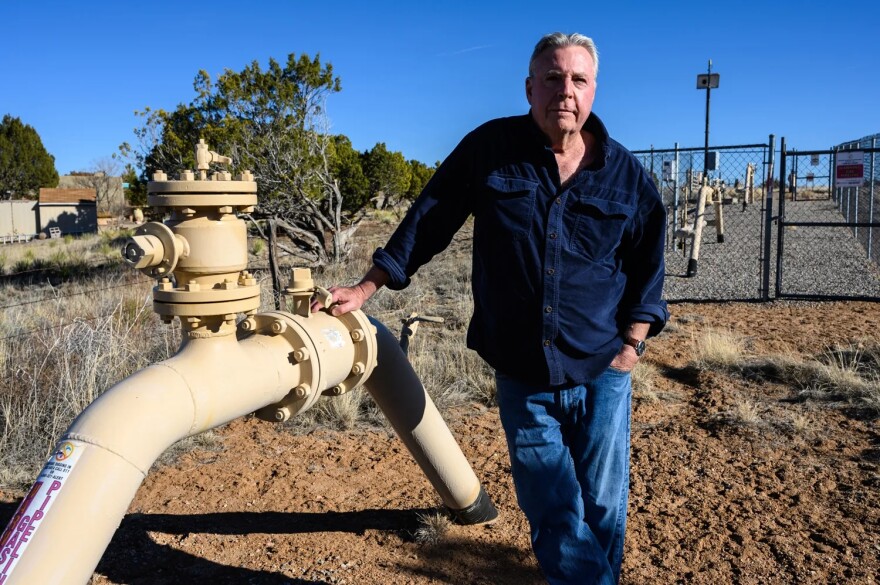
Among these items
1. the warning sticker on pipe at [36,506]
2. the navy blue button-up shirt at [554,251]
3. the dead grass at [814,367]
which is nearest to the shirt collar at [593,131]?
the navy blue button-up shirt at [554,251]

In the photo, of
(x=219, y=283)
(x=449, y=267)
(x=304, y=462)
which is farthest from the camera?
(x=449, y=267)

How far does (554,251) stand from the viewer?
2223 millimetres

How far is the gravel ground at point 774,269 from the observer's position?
9375 mm

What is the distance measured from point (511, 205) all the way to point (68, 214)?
127 feet

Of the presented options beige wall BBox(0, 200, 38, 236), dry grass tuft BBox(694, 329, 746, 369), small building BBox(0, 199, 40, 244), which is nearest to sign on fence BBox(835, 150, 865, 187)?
dry grass tuft BBox(694, 329, 746, 369)

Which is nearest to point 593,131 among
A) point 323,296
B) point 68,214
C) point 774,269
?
point 323,296

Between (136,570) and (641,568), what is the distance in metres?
1.96

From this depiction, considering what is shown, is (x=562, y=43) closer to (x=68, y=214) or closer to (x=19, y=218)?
(x=19, y=218)

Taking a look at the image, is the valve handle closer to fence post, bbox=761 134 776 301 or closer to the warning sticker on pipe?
the warning sticker on pipe

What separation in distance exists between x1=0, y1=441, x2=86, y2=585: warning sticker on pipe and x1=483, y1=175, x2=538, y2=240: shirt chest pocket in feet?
4.11

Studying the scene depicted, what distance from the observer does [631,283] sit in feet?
8.02

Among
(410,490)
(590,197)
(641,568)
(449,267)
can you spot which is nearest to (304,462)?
(410,490)

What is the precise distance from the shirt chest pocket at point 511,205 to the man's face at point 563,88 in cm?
19

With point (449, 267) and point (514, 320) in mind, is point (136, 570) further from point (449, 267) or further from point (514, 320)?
point (449, 267)
